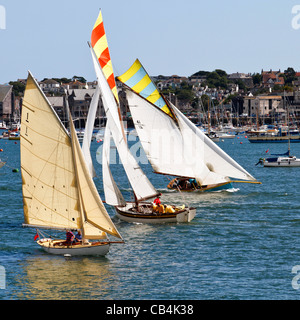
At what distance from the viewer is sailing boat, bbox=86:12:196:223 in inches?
1927

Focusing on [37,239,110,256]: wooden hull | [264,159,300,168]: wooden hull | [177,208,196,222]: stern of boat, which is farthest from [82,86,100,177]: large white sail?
[264,159,300,168]: wooden hull

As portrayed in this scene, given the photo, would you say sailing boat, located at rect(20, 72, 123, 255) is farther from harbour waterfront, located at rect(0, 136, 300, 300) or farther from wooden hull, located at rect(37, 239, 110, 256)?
harbour waterfront, located at rect(0, 136, 300, 300)

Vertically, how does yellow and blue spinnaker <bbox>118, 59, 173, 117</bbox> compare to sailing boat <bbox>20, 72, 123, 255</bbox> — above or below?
above

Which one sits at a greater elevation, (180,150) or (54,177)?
(180,150)

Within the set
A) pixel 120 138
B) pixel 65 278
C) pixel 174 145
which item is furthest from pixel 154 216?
pixel 174 145

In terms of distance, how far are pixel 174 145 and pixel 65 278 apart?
29.5m

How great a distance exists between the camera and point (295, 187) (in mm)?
76438

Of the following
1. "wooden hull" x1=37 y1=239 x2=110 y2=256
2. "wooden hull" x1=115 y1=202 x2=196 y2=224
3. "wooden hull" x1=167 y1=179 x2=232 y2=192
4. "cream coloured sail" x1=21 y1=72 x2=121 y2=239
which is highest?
"cream coloured sail" x1=21 y1=72 x2=121 y2=239

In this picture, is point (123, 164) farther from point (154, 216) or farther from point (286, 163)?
point (286, 163)

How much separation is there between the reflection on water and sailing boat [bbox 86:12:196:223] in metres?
11.0

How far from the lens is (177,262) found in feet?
128

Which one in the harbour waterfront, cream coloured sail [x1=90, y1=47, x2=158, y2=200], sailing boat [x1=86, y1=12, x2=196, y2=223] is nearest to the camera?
the harbour waterfront

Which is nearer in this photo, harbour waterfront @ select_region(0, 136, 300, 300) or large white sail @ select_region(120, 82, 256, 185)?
harbour waterfront @ select_region(0, 136, 300, 300)
